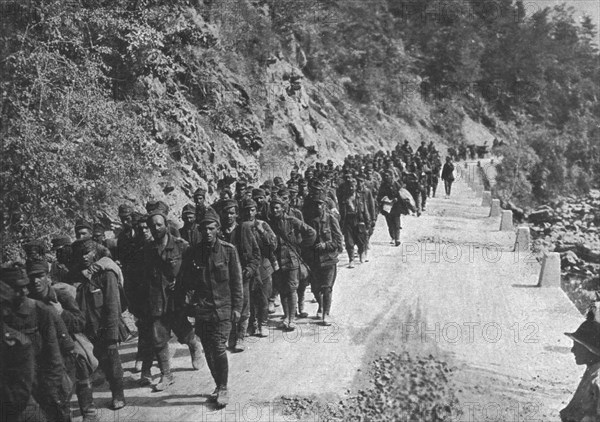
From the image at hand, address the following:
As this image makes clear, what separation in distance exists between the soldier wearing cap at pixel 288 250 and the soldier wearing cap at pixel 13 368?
457cm

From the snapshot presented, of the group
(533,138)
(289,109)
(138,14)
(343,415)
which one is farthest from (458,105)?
(343,415)

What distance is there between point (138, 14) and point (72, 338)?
39.1 feet

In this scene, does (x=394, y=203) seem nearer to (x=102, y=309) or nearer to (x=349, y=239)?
(x=349, y=239)

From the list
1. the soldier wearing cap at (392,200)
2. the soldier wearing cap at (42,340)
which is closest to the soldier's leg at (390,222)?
the soldier wearing cap at (392,200)

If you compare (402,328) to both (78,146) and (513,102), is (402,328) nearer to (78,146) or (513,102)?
(78,146)

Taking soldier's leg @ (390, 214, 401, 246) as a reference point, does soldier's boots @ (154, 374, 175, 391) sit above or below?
below

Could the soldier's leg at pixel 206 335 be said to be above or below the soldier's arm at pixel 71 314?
below

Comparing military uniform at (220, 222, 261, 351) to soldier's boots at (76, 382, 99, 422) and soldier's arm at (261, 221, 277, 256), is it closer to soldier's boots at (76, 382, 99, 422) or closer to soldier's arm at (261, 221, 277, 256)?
soldier's arm at (261, 221, 277, 256)

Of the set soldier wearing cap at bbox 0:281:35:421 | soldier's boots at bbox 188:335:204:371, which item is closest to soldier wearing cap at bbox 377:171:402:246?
soldier's boots at bbox 188:335:204:371

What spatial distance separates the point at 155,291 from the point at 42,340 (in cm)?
172

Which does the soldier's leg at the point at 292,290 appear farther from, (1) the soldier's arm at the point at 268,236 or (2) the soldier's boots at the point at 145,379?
(2) the soldier's boots at the point at 145,379

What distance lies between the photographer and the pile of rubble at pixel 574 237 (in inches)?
891

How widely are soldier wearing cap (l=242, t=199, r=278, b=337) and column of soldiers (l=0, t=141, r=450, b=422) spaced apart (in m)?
0.02

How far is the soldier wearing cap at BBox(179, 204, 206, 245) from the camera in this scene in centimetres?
880
